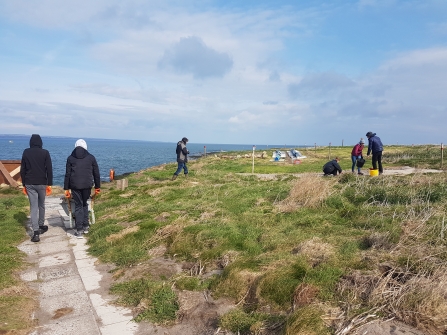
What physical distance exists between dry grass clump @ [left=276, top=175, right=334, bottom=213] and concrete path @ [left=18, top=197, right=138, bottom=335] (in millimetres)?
4960

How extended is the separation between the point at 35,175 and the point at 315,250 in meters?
6.25

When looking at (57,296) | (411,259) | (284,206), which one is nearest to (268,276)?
(411,259)

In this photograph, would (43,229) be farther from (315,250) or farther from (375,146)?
(375,146)

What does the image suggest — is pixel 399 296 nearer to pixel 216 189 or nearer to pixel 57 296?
pixel 57 296

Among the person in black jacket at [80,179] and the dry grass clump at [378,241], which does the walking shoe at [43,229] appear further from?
the dry grass clump at [378,241]

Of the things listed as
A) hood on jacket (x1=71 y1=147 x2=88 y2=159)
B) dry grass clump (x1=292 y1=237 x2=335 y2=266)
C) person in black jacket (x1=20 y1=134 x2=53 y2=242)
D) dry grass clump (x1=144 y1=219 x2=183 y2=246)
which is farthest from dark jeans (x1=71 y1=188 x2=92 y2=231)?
dry grass clump (x1=292 y1=237 x2=335 y2=266)

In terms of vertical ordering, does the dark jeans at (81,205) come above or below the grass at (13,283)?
above

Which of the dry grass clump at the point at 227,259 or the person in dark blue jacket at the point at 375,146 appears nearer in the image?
the dry grass clump at the point at 227,259

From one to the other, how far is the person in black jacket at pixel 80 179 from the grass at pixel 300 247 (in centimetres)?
60

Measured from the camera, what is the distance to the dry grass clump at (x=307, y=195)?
934 cm

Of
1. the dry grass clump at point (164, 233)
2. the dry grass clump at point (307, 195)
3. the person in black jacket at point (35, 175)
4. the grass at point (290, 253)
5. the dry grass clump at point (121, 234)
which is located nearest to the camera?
the grass at point (290, 253)

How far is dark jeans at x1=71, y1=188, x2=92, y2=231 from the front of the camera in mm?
8352

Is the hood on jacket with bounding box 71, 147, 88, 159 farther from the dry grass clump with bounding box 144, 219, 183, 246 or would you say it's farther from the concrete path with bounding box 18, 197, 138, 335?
the dry grass clump with bounding box 144, 219, 183, 246

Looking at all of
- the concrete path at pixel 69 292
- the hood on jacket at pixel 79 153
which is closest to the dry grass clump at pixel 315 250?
the concrete path at pixel 69 292
